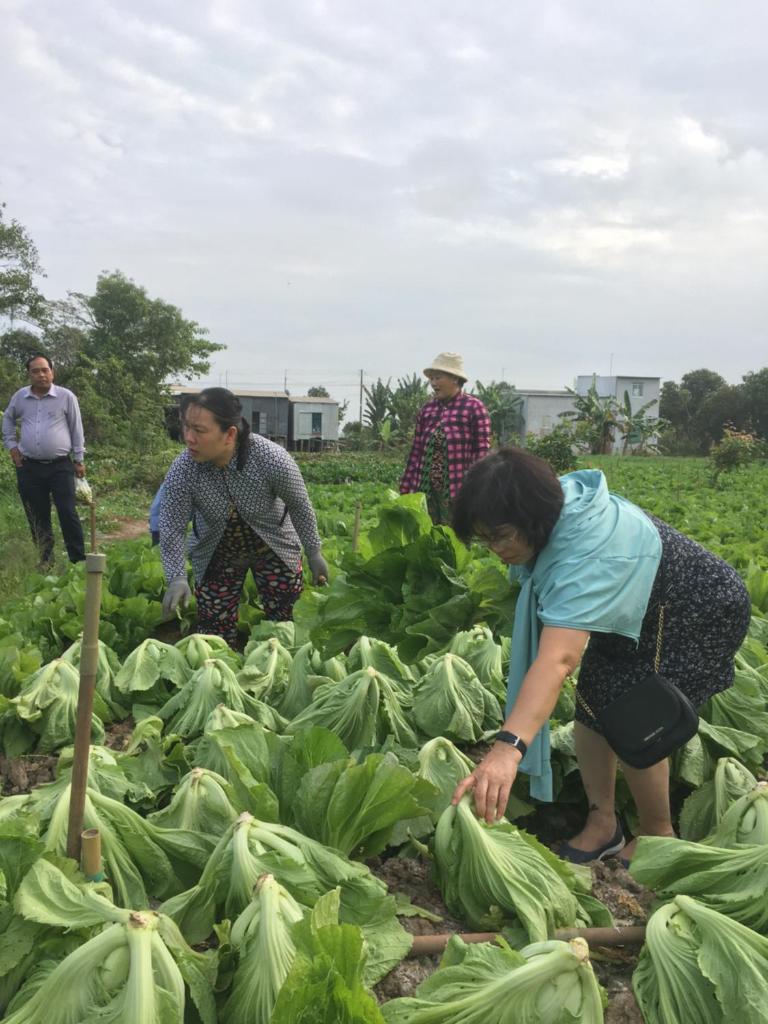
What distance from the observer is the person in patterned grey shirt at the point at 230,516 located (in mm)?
4039

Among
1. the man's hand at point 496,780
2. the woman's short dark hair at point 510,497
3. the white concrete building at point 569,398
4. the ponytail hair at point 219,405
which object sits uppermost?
the white concrete building at point 569,398

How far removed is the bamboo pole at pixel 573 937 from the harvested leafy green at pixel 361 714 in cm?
94

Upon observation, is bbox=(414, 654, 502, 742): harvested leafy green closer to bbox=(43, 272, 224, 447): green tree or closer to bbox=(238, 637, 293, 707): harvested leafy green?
bbox=(238, 637, 293, 707): harvested leafy green

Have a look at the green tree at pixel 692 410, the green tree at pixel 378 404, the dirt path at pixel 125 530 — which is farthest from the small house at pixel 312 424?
the dirt path at pixel 125 530

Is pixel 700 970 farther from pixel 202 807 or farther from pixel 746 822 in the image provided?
pixel 202 807

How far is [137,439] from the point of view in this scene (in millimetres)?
26188

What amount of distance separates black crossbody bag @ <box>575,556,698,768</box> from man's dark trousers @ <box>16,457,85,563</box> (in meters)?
6.07

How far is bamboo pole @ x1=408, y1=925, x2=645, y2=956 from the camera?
6.98 ft

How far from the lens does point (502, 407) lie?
148 feet

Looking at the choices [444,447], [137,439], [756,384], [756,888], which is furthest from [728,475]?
[756,384]

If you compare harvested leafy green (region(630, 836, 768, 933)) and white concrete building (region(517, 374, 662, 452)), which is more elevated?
white concrete building (region(517, 374, 662, 452))

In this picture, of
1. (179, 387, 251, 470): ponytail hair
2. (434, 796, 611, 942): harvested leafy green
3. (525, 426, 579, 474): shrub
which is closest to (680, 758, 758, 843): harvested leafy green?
(434, 796, 611, 942): harvested leafy green

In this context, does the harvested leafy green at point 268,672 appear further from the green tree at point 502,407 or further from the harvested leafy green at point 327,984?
the green tree at point 502,407

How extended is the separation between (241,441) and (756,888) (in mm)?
3042
